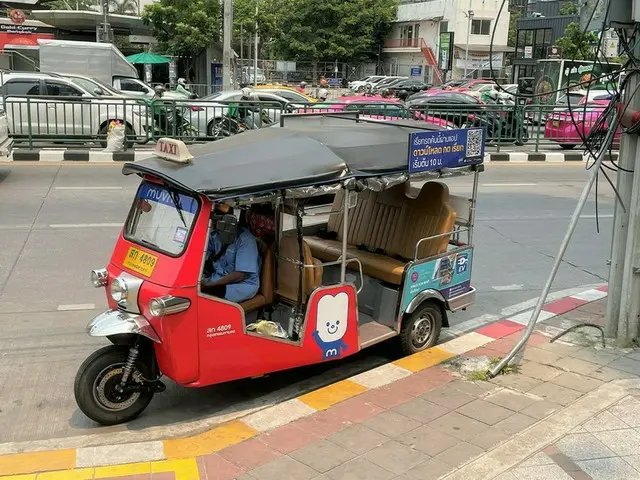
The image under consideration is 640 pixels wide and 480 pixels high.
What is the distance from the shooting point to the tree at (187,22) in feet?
119

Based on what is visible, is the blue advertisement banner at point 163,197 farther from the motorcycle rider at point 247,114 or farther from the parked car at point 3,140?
the motorcycle rider at point 247,114

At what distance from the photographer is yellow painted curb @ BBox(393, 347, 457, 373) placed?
5.11 meters

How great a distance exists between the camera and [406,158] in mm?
5191

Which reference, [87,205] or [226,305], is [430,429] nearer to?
[226,305]

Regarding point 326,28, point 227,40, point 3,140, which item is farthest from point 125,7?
point 3,140

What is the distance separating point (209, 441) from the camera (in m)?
4.07

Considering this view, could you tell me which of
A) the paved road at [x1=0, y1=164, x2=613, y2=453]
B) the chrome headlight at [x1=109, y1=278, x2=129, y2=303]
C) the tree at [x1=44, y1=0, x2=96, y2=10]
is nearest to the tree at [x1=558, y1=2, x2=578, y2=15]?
the paved road at [x1=0, y1=164, x2=613, y2=453]

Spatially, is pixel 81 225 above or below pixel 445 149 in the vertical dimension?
below

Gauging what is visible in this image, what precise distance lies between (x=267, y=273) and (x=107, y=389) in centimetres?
132

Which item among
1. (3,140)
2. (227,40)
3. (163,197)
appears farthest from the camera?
(227,40)

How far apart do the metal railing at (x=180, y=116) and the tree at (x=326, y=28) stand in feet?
132

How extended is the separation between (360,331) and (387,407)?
108 centimetres

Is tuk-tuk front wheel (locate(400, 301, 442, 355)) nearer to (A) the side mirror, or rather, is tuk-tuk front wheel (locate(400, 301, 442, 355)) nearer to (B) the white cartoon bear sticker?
(B) the white cartoon bear sticker

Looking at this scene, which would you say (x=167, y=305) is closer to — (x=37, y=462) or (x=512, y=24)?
(x=37, y=462)
